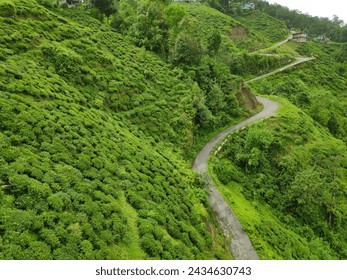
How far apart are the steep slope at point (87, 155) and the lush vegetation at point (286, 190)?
6.40 metres

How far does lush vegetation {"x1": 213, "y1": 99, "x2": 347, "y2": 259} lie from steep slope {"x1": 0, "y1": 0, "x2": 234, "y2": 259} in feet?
21.0

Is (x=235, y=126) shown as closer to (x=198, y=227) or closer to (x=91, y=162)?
(x=198, y=227)

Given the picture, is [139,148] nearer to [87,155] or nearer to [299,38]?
[87,155]

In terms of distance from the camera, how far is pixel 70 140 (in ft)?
73.6

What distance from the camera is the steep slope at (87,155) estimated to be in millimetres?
15438

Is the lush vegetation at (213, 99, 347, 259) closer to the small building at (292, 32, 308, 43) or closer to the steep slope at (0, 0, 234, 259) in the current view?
the steep slope at (0, 0, 234, 259)

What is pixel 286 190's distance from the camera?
38.8m

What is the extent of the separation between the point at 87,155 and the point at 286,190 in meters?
28.7

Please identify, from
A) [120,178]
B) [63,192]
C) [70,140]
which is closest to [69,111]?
[70,140]

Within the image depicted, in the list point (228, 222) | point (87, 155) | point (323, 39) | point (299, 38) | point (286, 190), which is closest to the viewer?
point (87, 155)

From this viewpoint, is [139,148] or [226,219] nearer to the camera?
[226,219]

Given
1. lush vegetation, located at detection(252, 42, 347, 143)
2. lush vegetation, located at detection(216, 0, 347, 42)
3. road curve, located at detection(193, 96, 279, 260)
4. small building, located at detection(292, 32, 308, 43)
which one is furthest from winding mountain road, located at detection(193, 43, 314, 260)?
lush vegetation, located at detection(216, 0, 347, 42)

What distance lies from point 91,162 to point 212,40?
45.5 meters

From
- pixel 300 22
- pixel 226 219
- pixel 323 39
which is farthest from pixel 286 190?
pixel 300 22
